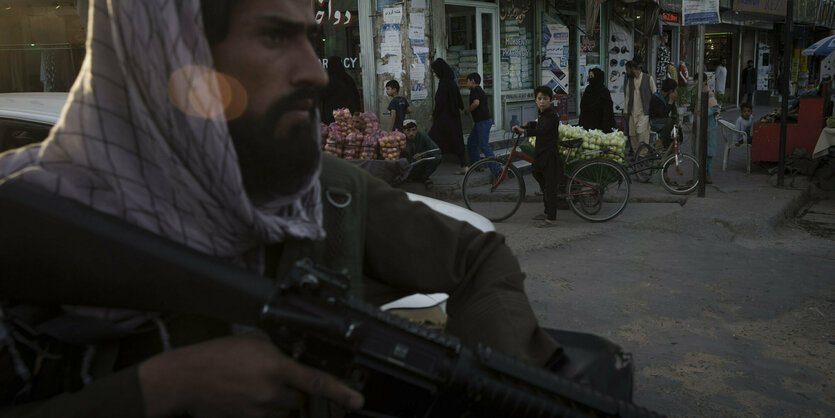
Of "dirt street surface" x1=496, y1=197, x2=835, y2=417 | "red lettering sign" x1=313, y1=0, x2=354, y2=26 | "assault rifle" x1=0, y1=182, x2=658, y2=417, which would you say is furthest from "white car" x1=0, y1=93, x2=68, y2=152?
"red lettering sign" x1=313, y1=0, x2=354, y2=26

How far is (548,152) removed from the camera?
749 cm

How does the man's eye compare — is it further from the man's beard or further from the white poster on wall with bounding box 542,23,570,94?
the white poster on wall with bounding box 542,23,570,94

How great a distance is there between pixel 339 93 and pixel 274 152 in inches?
356

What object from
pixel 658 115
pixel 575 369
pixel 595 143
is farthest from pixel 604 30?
pixel 575 369

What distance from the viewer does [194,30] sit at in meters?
1.14

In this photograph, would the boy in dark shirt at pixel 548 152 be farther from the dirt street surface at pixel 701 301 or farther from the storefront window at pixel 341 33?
the storefront window at pixel 341 33

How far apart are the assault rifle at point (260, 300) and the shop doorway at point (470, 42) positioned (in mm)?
11421

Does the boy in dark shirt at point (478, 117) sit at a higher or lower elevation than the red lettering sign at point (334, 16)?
lower

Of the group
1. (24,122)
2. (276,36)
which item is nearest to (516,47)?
(24,122)

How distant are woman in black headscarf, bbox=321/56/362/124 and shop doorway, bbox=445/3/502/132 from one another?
2770mm

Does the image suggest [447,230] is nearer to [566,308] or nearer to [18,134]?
[18,134]

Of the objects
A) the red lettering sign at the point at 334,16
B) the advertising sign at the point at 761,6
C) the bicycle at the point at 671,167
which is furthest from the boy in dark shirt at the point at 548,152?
the advertising sign at the point at 761,6

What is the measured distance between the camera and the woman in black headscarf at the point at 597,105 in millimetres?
11034

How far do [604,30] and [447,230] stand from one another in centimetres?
1645
